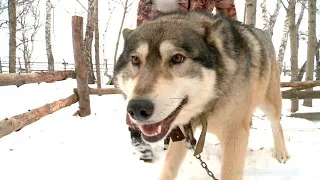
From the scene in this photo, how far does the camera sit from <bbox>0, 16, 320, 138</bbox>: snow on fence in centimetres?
375

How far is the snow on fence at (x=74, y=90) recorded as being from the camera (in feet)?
12.3

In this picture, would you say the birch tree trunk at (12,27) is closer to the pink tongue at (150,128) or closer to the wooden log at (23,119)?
the wooden log at (23,119)

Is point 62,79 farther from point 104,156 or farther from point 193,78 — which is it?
point 193,78

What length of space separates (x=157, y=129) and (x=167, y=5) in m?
1.80

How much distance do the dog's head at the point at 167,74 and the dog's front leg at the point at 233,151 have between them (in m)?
0.40

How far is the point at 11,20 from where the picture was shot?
38.6ft

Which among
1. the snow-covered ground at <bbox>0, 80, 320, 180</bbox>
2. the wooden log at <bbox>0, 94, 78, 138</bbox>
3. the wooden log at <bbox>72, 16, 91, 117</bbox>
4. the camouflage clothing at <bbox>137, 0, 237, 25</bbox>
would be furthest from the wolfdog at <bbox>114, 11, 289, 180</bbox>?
the wooden log at <bbox>72, 16, 91, 117</bbox>

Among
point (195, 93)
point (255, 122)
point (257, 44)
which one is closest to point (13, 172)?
point (195, 93)

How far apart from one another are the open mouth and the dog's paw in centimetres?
211

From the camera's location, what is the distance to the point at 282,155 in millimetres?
3611

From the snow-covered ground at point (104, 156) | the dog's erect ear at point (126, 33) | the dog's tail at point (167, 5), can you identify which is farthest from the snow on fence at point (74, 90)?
the dog's erect ear at point (126, 33)

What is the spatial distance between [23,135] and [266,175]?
3506mm

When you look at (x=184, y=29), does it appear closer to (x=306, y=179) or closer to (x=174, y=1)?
(x=174, y=1)

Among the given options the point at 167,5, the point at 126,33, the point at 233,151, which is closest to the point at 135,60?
the point at 126,33
